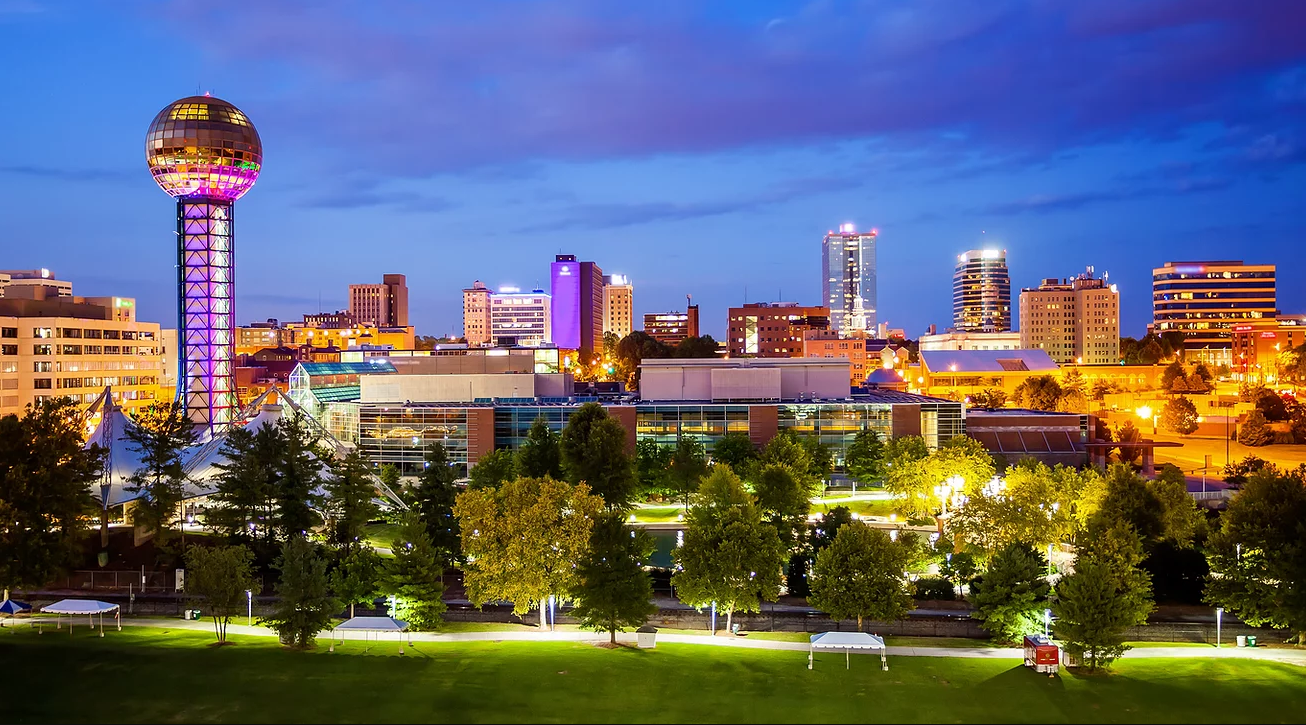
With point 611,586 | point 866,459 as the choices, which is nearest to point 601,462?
point 866,459

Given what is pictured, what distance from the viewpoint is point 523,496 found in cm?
4200

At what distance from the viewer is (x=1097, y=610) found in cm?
3606

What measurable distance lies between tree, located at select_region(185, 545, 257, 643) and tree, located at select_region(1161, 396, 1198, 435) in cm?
11254

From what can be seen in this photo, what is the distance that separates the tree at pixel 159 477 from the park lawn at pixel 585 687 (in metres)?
13.8

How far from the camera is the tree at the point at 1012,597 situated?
127 feet

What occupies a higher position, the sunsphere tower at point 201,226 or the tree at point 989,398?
the sunsphere tower at point 201,226

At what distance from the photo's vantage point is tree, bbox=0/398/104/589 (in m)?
43.0

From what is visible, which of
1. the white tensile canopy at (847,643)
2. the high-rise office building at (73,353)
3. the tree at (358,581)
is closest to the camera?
the white tensile canopy at (847,643)

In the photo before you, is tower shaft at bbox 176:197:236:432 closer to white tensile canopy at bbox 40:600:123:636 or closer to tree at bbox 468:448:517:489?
tree at bbox 468:448:517:489

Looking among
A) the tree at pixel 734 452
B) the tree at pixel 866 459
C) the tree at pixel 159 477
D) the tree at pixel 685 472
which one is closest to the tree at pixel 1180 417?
the tree at pixel 866 459

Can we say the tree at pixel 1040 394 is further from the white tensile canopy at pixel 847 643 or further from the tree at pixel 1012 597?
the white tensile canopy at pixel 847 643

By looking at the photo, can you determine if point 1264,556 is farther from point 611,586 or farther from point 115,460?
point 115,460

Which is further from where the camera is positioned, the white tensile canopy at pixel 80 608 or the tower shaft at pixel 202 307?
the tower shaft at pixel 202 307

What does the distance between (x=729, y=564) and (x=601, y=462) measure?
25.2 m
